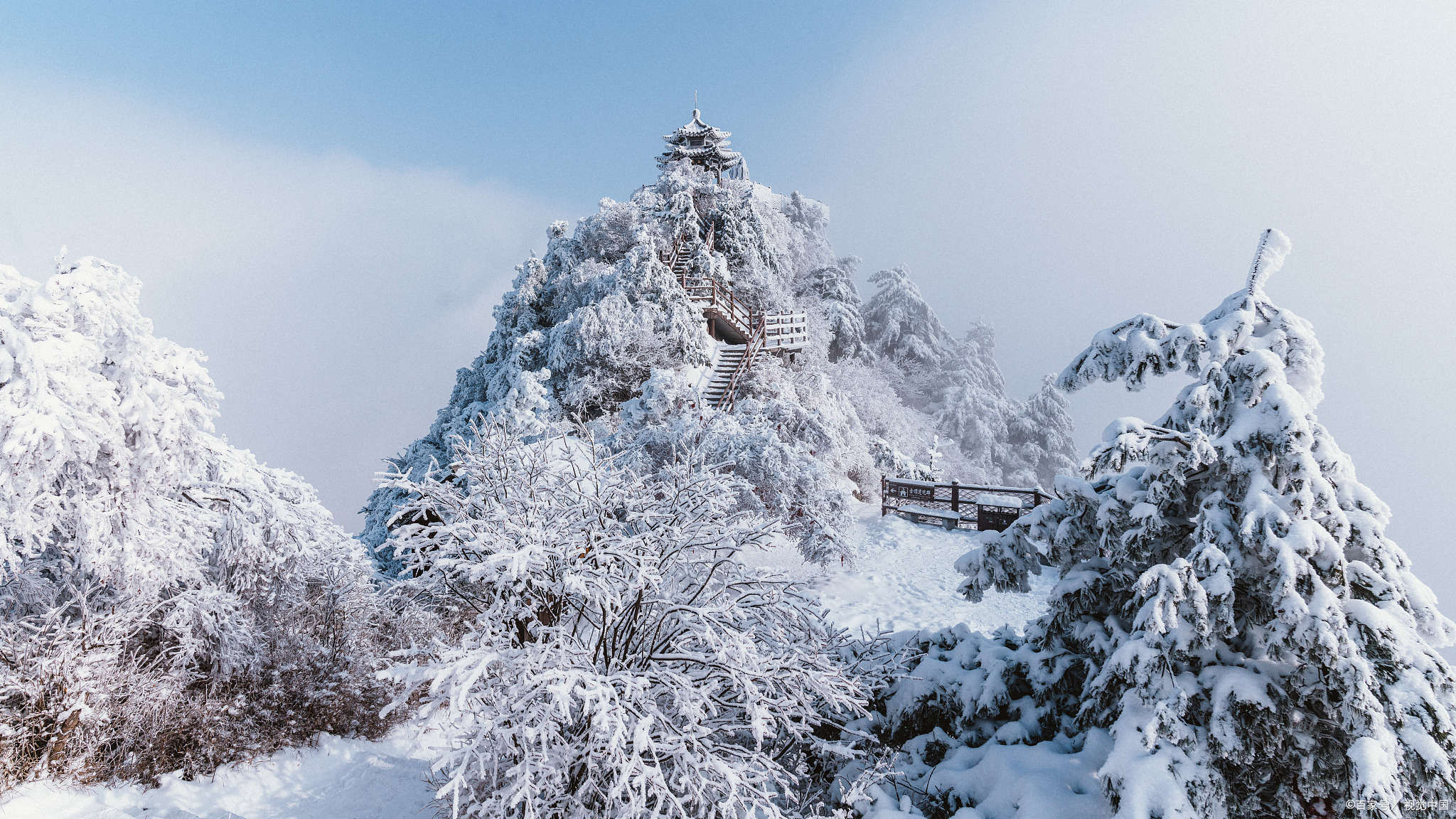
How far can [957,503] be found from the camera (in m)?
16.0

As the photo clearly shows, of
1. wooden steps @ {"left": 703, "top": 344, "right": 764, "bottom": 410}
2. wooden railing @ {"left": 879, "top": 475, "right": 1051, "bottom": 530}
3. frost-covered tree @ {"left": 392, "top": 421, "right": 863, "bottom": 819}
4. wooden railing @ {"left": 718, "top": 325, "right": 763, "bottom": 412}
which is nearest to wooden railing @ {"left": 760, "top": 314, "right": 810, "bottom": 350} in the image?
wooden railing @ {"left": 718, "top": 325, "right": 763, "bottom": 412}

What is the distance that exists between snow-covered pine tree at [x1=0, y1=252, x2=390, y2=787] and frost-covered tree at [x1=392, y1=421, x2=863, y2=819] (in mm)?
2723

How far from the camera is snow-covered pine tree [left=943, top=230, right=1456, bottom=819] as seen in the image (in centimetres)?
323

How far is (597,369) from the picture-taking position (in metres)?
17.4

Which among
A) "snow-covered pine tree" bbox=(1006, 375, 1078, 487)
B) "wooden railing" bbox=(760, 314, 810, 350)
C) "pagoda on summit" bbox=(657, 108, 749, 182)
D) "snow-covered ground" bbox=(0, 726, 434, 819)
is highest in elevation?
"pagoda on summit" bbox=(657, 108, 749, 182)

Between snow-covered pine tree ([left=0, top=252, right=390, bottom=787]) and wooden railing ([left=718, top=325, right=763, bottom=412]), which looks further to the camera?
wooden railing ([left=718, top=325, right=763, bottom=412])

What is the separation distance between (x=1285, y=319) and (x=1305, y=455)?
1.15m

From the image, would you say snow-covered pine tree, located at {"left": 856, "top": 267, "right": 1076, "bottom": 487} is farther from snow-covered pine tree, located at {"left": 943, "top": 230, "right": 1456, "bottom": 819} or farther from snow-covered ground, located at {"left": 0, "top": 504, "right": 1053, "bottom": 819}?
snow-covered pine tree, located at {"left": 943, "top": 230, "right": 1456, "bottom": 819}

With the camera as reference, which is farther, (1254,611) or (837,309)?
(837,309)

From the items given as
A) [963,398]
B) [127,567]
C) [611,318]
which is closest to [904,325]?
[963,398]

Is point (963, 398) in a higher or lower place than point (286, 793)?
higher

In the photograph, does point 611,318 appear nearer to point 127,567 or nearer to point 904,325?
point 127,567

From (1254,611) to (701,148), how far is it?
3733cm

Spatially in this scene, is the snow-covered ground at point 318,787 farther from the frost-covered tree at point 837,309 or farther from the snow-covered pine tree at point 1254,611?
the frost-covered tree at point 837,309
